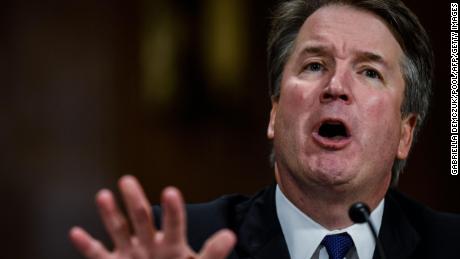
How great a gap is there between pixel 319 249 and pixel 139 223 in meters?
0.78

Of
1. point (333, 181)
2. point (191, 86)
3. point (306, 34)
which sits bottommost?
point (191, 86)

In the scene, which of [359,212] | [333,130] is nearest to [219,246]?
[359,212]

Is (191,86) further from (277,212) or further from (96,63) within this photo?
(277,212)

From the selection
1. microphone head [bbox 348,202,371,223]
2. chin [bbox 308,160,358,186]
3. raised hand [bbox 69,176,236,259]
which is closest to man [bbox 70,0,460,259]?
chin [bbox 308,160,358,186]

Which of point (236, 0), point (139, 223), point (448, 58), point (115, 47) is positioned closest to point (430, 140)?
point (448, 58)

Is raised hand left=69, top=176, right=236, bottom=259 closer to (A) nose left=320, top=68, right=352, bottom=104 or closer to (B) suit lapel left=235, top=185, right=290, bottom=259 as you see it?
(B) suit lapel left=235, top=185, right=290, bottom=259

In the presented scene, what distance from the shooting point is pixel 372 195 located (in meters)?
2.53

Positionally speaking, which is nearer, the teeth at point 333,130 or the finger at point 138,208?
the finger at point 138,208

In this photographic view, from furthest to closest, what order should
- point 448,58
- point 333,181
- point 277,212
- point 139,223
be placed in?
point 448,58 → point 277,212 → point 333,181 → point 139,223

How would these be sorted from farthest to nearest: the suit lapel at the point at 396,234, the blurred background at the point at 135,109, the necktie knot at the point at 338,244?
the blurred background at the point at 135,109 → the suit lapel at the point at 396,234 → the necktie knot at the point at 338,244

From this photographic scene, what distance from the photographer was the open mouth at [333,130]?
2406 mm

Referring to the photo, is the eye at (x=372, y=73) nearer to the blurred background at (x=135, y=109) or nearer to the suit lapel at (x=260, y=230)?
the suit lapel at (x=260, y=230)

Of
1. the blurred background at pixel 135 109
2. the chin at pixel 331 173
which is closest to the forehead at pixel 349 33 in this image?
the chin at pixel 331 173

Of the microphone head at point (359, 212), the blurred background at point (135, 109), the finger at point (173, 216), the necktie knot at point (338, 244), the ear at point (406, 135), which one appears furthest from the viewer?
the blurred background at point (135, 109)
